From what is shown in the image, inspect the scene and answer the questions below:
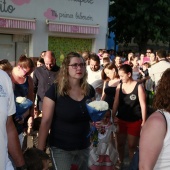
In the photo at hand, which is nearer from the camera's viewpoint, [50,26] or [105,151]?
[105,151]

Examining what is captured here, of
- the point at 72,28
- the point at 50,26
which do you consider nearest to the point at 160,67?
the point at 50,26

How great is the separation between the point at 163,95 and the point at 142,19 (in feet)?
73.3

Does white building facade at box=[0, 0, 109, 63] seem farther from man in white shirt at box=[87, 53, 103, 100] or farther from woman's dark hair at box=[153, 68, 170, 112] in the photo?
woman's dark hair at box=[153, 68, 170, 112]

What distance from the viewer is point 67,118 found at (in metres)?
3.59

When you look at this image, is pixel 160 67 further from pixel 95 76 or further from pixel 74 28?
pixel 74 28

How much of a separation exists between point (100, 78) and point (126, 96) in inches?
61.7

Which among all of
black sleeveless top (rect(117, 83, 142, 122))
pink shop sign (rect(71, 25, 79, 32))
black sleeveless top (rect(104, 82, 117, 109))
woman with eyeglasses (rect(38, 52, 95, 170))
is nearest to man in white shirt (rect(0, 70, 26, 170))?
woman with eyeglasses (rect(38, 52, 95, 170))

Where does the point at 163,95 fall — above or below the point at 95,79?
above

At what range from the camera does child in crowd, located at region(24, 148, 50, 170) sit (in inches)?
114

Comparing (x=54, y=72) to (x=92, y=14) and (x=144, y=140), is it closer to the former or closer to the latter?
(x=144, y=140)

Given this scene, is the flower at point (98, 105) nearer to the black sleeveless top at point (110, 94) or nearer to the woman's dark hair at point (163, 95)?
the woman's dark hair at point (163, 95)

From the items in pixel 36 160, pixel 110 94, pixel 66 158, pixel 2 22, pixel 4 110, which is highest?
pixel 2 22

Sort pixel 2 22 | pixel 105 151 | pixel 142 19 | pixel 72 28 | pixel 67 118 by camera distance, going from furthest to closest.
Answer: pixel 142 19
pixel 72 28
pixel 2 22
pixel 105 151
pixel 67 118

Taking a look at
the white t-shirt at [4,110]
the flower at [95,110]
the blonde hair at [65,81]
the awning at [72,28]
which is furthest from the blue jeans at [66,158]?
the awning at [72,28]
